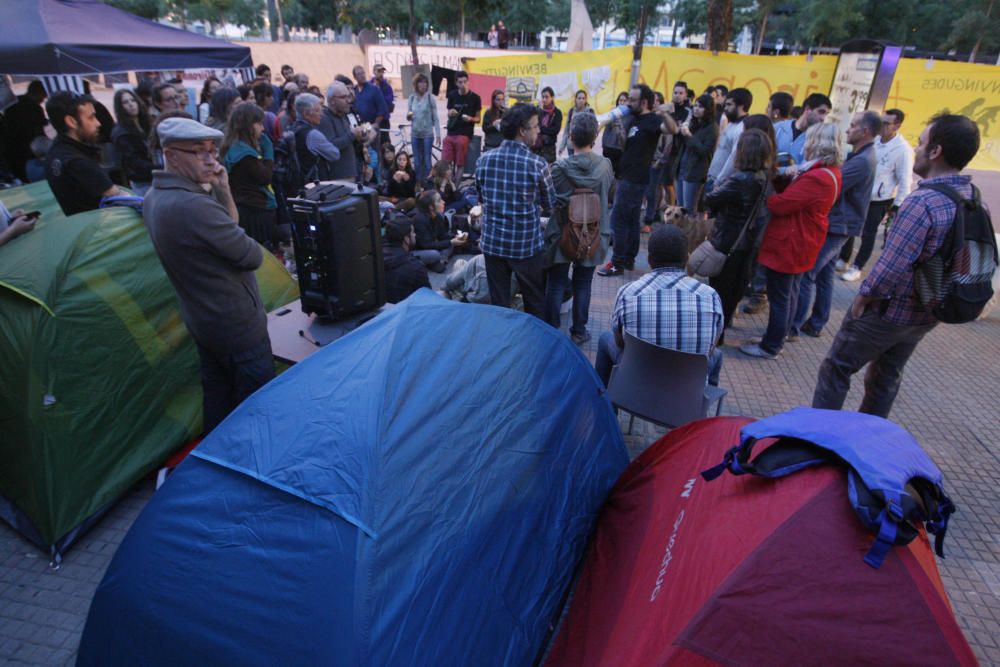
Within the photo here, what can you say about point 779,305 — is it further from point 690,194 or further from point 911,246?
point 690,194

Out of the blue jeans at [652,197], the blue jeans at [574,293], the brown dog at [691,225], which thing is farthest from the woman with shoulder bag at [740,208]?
the blue jeans at [652,197]

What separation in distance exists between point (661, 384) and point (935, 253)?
1500mm

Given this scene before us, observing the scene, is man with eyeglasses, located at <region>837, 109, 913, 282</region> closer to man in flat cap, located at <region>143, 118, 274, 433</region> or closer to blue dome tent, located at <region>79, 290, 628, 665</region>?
blue dome tent, located at <region>79, 290, 628, 665</region>

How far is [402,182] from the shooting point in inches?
313

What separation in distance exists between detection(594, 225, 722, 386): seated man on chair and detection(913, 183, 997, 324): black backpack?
109 cm

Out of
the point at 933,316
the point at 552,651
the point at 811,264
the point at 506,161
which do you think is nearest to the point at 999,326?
the point at 811,264

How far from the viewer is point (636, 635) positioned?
1.57 m

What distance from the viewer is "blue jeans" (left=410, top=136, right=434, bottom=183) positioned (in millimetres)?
10000

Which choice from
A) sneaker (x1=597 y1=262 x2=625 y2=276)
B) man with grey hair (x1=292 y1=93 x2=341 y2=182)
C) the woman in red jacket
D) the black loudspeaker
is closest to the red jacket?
the woman in red jacket

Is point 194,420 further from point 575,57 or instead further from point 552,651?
point 575,57

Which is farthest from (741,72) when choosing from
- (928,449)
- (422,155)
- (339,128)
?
(928,449)

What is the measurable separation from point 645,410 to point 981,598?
1.82 m

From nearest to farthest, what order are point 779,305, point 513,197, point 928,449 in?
point 928,449 → point 513,197 → point 779,305

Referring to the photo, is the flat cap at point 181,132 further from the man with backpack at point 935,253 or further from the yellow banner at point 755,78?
the yellow banner at point 755,78
